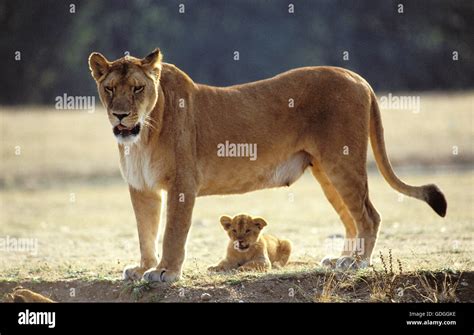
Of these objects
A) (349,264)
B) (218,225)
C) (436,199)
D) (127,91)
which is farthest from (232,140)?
(218,225)

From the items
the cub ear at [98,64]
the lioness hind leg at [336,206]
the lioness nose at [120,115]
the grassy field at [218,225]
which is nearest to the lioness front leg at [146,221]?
the grassy field at [218,225]

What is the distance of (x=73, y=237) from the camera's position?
12586mm

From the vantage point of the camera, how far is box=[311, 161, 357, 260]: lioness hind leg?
9016 mm

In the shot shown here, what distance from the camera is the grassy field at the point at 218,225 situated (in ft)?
26.4

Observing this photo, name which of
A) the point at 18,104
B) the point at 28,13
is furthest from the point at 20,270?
the point at 28,13

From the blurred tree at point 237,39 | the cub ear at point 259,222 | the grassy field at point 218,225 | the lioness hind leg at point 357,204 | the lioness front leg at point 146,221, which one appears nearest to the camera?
the grassy field at point 218,225

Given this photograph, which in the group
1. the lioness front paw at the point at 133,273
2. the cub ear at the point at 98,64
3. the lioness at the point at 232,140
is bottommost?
the lioness front paw at the point at 133,273

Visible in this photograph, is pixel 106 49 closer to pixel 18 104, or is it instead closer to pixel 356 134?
pixel 18 104

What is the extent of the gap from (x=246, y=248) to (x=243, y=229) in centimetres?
21

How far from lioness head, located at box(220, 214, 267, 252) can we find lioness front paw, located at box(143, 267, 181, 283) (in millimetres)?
1097

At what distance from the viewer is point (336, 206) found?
9.41 metres

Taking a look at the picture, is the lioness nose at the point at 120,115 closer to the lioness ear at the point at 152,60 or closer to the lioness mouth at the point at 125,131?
the lioness mouth at the point at 125,131

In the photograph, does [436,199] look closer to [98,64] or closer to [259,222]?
[259,222]
